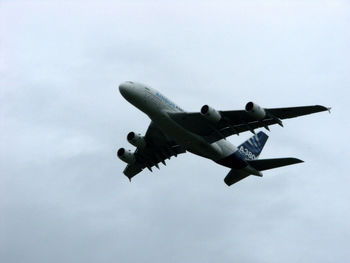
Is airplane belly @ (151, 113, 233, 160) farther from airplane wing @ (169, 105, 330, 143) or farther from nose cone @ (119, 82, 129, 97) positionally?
nose cone @ (119, 82, 129, 97)

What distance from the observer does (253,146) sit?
61.3 m

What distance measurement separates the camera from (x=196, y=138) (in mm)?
53281

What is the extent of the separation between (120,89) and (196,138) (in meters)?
7.26

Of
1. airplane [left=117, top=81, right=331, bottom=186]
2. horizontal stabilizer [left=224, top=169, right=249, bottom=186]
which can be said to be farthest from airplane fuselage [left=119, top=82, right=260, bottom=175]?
horizontal stabilizer [left=224, top=169, right=249, bottom=186]

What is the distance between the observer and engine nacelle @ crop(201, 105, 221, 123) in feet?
165

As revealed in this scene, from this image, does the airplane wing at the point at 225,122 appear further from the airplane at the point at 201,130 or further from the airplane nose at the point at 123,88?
the airplane nose at the point at 123,88

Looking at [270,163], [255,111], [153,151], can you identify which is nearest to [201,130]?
[255,111]

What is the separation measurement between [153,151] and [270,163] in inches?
423

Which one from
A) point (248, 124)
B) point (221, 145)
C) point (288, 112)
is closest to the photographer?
point (288, 112)

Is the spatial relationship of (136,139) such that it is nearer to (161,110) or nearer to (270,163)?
(161,110)

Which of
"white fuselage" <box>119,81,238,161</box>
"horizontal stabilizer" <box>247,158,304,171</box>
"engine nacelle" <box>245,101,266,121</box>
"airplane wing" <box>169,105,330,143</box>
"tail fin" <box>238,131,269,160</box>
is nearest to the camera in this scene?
"engine nacelle" <box>245,101,266,121</box>

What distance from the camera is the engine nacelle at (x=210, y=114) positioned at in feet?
165

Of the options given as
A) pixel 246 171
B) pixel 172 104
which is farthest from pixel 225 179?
pixel 172 104

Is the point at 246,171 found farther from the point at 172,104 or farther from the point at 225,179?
the point at 172,104
